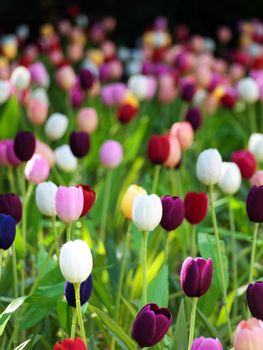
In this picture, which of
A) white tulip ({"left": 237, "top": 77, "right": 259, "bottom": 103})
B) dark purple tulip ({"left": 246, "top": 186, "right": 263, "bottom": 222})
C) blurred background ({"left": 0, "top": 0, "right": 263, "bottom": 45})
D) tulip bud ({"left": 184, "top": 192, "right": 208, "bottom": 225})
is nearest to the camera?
dark purple tulip ({"left": 246, "top": 186, "right": 263, "bottom": 222})

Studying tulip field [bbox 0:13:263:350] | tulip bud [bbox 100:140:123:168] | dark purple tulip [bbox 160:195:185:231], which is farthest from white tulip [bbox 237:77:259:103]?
dark purple tulip [bbox 160:195:185:231]

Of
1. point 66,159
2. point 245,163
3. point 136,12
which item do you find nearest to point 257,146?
point 245,163

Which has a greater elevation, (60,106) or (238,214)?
(60,106)

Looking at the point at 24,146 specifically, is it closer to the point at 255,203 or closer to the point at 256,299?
the point at 255,203

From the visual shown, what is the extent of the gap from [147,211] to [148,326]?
0.98 ft

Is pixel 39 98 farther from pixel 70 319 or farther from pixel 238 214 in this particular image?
pixel 70 319

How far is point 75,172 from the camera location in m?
2.24

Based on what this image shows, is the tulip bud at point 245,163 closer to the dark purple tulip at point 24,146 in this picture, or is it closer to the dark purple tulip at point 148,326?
the dark purple tulip at point 24,146

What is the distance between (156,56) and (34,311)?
2.50 meters

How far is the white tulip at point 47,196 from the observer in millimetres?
1546

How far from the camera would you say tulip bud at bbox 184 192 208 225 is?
161 cm

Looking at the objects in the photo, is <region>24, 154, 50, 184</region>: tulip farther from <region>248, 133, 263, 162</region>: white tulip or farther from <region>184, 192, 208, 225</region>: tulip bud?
<region>248, 133, 263, 162</region>: white tulip

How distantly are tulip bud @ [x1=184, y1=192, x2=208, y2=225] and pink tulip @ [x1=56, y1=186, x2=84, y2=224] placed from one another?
0.90 ft

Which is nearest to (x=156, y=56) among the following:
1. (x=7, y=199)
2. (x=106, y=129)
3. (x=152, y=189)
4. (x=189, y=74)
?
(x=189, y=74)
